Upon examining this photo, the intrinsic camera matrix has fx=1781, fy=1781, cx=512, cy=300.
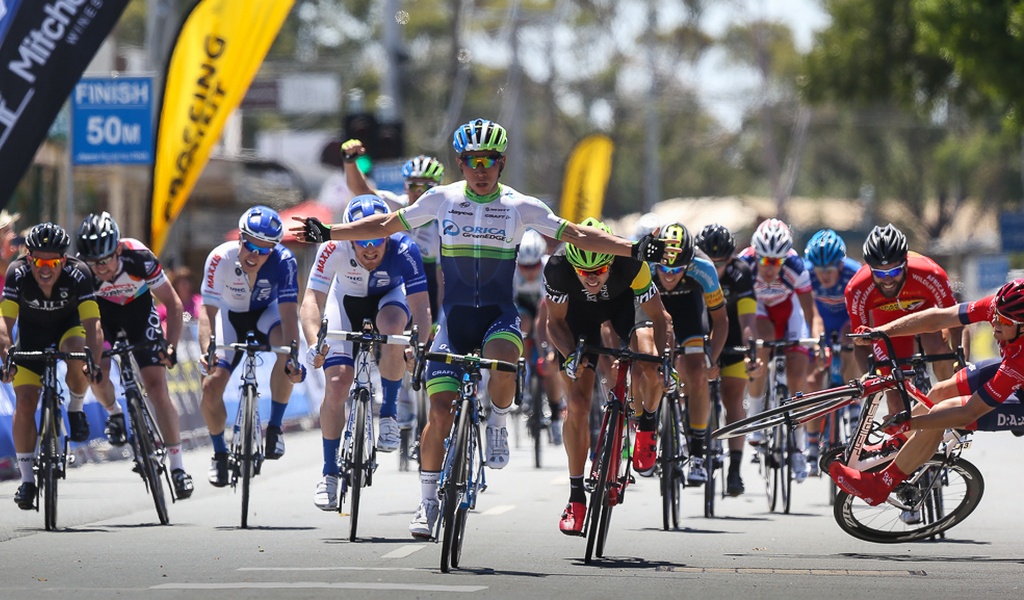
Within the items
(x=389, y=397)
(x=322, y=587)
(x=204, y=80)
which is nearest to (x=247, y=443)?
(x=389, y=397)

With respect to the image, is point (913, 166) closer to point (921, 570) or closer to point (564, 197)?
point (564, 197)

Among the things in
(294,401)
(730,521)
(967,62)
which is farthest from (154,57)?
(730,521)

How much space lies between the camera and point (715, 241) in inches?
531

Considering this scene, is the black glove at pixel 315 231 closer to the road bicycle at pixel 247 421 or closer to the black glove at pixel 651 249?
the black glove at pixel 651 249


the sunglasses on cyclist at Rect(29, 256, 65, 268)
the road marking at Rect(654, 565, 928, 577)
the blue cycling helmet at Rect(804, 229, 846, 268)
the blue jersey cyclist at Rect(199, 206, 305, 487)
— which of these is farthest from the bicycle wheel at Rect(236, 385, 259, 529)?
the blue cycling helmet at Rect(804, 229, 846, 268)

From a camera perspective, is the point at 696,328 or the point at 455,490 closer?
the point at 455,490

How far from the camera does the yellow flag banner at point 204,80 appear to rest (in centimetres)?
1859

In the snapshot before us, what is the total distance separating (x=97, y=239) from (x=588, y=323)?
11.8 ft

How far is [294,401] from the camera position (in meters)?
22.7

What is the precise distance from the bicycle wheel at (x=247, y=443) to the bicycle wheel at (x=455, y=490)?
9.45 ft

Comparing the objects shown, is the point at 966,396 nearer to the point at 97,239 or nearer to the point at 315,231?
the point at 315,231

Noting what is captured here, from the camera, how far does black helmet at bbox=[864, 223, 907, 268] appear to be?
11.9 m

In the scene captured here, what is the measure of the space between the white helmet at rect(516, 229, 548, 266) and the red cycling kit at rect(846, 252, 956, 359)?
21.7 ft

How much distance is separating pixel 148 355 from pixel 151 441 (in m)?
0.94
